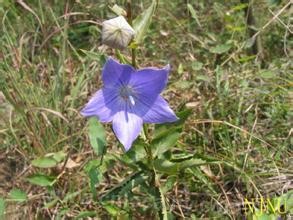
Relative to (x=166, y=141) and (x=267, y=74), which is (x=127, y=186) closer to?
(x=166, y=141)

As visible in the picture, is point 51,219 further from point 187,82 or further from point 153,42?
point 153,42

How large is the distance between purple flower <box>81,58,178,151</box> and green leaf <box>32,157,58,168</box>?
1.42 ft

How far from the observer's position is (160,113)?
1632 millimetres

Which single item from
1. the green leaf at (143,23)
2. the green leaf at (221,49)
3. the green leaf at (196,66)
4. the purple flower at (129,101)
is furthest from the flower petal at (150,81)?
the green leaf at (221,49)

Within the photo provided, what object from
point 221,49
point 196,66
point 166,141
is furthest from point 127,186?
point 221,49

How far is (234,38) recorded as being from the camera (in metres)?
2.51

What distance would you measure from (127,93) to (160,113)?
0.42 ft

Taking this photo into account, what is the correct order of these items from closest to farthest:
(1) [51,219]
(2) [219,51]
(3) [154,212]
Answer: (3) [154,212] < (1) [51,219] < (2) [219,51]

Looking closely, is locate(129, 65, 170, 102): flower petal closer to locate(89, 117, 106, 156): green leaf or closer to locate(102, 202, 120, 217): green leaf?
locate(89, 117, 106, 156): green leaf

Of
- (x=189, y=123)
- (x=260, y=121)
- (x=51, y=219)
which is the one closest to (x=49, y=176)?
(x=51, y=219)

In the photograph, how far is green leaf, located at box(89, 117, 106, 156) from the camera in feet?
5.97

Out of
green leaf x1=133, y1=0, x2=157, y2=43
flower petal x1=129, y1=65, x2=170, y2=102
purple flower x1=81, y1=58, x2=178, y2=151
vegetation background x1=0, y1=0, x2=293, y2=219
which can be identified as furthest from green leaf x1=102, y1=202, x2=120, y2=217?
green leaf x1=133, y1=0, x2=157, y2=43

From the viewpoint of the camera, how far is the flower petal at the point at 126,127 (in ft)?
5.28

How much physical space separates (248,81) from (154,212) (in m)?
0.72
